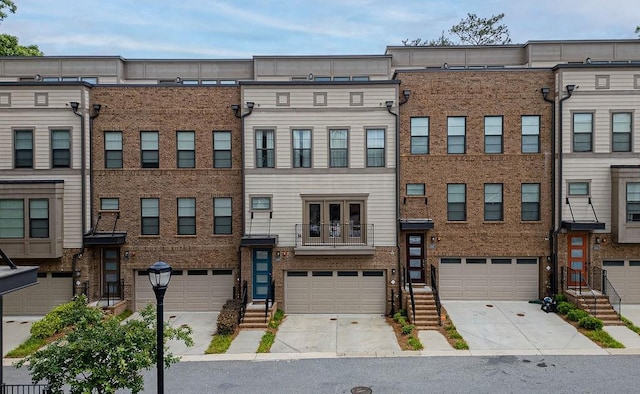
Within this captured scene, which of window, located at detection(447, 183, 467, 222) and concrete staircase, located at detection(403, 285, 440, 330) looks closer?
concrete staircase, located at detection(403, 285, 440, 330)

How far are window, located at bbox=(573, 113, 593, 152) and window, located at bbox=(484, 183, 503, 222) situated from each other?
10.6ft

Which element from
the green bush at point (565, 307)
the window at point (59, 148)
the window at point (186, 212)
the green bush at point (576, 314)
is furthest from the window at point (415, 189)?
the window at point (59, 148)

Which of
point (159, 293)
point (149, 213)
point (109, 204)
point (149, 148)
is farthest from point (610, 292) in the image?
point (109, 204)

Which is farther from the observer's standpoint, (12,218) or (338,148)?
(338,148)

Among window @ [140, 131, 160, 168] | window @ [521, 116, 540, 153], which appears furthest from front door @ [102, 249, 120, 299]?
window @ [521, 116, 540, 153]

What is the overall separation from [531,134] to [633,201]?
4395 millimetres

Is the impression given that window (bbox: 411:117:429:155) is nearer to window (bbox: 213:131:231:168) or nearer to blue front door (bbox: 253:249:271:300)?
blue front door (bbox: 253:249:271:300)

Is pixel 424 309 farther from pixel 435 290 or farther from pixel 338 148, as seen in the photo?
pixel 338 148

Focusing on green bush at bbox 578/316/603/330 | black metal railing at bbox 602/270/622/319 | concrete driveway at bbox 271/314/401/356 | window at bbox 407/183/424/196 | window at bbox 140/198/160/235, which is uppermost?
window at bbox 407/183/424/196

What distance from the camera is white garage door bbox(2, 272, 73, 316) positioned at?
745 inches

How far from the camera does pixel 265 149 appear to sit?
1895 cm

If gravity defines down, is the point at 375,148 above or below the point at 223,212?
above

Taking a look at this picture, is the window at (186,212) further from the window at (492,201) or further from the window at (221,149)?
the window at (492,201)

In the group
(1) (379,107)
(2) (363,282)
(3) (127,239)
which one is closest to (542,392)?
(2) (363,282)
